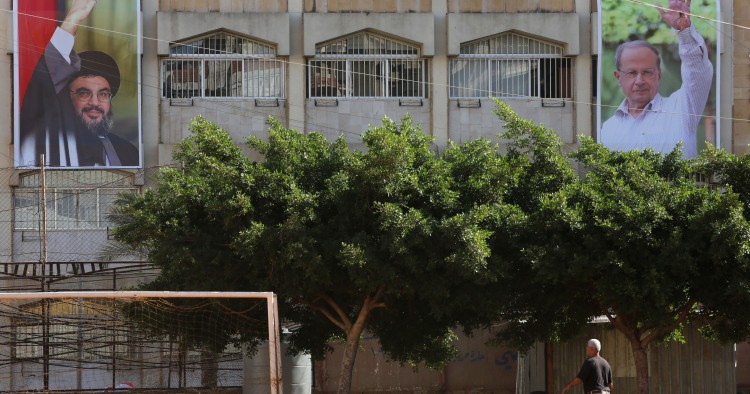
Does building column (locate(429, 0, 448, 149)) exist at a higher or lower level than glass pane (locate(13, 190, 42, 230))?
higher

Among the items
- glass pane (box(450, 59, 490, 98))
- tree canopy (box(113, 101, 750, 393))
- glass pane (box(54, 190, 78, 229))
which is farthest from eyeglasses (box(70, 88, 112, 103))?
tree canopy (box(113, 101, 750, 393))

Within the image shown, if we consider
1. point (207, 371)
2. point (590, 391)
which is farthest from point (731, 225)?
point (207, 371)

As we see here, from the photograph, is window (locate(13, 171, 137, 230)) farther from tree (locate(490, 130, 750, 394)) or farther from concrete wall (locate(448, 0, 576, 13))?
tree (locate(490, 130, 750, 394))

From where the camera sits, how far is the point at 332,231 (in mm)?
17469

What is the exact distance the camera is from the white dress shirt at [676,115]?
2903 centimetres

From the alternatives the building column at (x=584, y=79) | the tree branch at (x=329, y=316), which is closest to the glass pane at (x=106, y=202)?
the tree branch at (x=329, y=316)

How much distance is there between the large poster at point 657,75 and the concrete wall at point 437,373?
7.26m

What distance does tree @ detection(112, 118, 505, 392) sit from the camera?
1673 cm

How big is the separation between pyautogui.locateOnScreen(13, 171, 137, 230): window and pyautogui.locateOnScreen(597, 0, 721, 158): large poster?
13565 mm

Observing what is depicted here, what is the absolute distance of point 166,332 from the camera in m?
19.0

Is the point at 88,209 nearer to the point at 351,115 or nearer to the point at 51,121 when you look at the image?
the point at 51,121

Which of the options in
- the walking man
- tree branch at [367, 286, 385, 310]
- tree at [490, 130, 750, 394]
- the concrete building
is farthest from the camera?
the concrete building

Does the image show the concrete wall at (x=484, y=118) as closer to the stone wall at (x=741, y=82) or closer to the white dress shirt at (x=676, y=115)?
the white dress shirt at (x=676, y=115)

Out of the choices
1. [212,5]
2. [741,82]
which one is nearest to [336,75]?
[212,5]
